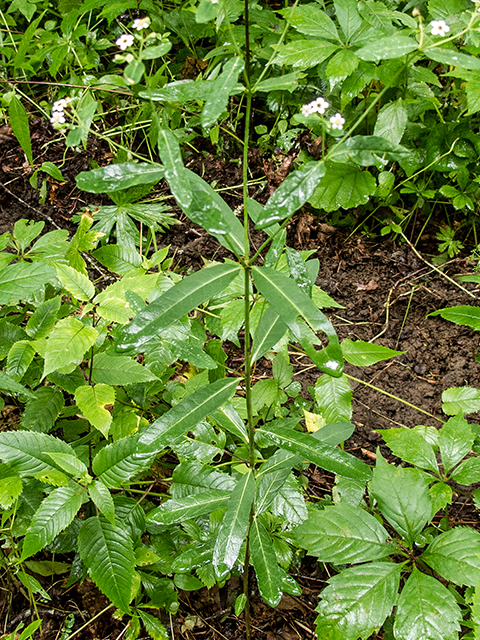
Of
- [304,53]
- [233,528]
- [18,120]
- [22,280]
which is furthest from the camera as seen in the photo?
[18,120]

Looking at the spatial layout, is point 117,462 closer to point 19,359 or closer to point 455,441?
point 19,359

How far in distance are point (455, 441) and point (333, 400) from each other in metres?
0.43

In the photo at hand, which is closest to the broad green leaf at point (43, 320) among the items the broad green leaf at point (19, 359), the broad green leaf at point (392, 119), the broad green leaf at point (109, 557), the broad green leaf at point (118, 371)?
the broad green leaf at point (19, 359)

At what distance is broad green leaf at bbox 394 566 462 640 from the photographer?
3.98 feet

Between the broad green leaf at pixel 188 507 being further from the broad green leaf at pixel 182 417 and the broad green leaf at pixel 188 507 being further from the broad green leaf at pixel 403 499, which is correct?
the broad green leaf at pixel 403 499

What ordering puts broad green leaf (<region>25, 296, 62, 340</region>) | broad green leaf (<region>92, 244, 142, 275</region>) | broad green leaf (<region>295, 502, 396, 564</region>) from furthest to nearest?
broad green leaf (<region>92, 244, 142, 275</region>), broad green leaf (<region>25, 296, 62, 340</region>), broad green leaf (<region>295, 502, 396, 564</region>)

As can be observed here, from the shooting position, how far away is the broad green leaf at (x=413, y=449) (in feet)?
5.16

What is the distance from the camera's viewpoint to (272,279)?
40.8 inches

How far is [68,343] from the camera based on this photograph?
1.44 metres

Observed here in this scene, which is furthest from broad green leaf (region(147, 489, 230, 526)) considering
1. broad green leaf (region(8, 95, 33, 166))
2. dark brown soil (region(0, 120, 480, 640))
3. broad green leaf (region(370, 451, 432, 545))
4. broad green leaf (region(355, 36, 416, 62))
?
broad green leaf (region(8, 95, 33, 166))

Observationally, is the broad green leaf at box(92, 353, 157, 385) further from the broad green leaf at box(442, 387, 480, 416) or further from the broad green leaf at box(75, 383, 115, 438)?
the broad green leaf at box(442, 387, 480, 416)

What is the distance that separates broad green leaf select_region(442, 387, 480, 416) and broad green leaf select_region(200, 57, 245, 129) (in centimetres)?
141

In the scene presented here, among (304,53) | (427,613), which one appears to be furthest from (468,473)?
(304,53)

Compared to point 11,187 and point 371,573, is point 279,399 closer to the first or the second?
point 371,573
